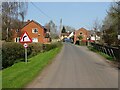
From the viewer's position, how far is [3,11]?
194 feet

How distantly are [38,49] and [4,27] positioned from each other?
15.9 m

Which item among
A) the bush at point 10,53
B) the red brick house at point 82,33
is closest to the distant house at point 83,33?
the red brick house at point 82,33

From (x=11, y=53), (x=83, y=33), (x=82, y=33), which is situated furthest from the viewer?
(x=82, y=33)

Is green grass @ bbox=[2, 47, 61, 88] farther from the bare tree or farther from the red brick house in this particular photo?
the red brick house

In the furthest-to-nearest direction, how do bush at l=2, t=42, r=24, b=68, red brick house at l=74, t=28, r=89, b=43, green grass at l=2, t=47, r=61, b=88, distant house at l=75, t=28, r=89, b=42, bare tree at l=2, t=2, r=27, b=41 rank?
distant house at l=75, t=28, r=89, b=42
red brick house at l=74, t=28, r=89, b=43
bare tree at l=2, t=2, r=27, b=41
bush at l=2, t=42, r=24, b=68
green grass at l=2, t=47, r=61, b=88

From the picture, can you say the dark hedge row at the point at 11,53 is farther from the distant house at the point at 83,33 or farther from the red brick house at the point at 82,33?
the distant house at the point at 83,33

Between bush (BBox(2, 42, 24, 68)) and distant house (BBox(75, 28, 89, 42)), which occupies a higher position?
distant house (BBox(75, 28, 89, 42))

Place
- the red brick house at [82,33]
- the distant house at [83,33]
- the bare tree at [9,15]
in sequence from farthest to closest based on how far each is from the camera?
the distant house at [83,33]
the red brick house at [82,33]
the bare tree at [9,15]

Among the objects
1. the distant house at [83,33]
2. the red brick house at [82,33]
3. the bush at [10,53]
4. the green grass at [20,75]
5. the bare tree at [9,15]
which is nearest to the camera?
the green grass at [20,75]

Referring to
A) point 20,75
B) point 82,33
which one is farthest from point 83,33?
point 20,75

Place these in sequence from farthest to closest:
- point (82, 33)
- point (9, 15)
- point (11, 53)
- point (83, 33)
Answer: point (82, 33) < point (83, 33) < point (9, 15) < point (11, 53)

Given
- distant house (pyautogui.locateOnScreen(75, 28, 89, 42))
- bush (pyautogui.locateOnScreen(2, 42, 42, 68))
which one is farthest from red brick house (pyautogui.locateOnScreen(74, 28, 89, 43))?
bush (pyautogui.locateOnScreen(2, 42, 42, 68))

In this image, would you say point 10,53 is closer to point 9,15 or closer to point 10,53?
point 10,53

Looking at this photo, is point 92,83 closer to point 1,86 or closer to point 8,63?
point 1,86
